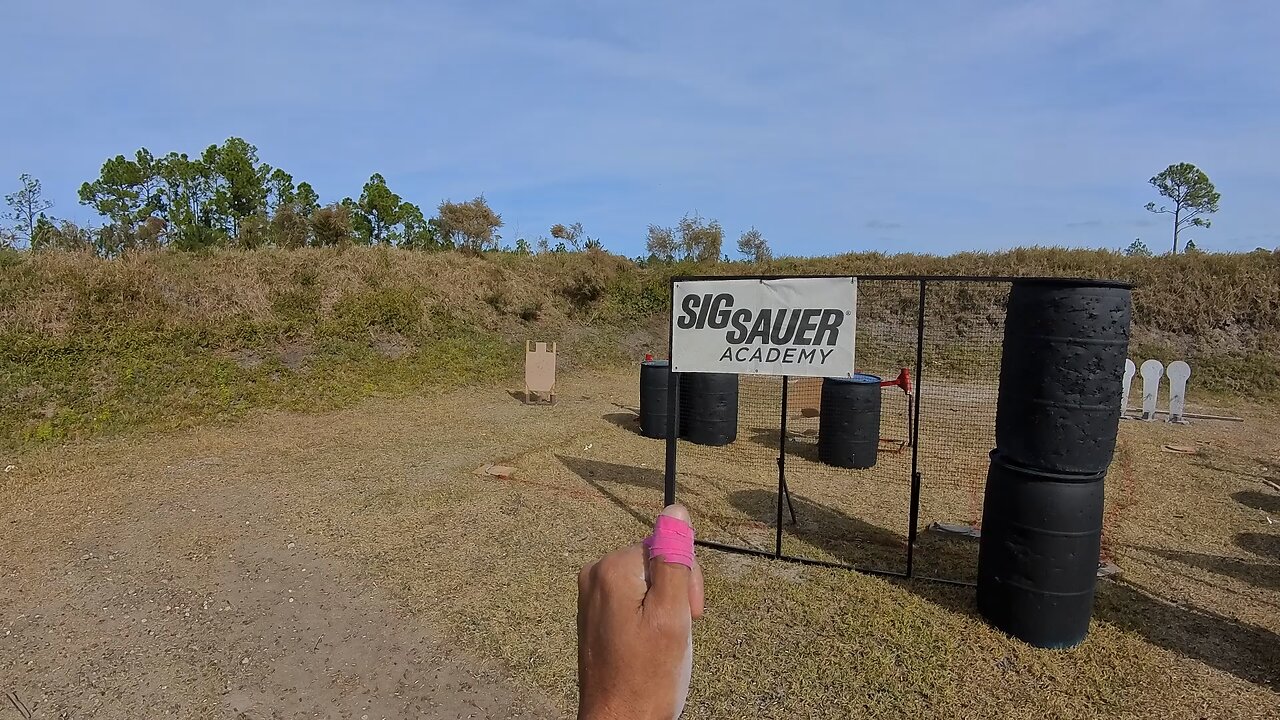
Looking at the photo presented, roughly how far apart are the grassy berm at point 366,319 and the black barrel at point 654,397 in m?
5.66

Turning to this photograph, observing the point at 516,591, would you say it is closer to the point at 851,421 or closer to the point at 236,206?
the point at 851,421

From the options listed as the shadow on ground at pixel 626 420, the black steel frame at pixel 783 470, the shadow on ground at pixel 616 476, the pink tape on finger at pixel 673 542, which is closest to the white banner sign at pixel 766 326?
the black steel frame at pixel 783 470

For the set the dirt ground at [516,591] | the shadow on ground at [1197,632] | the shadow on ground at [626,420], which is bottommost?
the dirt ground at [516,591]

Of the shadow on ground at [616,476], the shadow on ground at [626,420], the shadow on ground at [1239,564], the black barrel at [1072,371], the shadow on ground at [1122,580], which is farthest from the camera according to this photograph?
the shadow on ground at [626,420]

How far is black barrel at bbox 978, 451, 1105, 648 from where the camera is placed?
3.74 meters

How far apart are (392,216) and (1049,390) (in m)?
33.5

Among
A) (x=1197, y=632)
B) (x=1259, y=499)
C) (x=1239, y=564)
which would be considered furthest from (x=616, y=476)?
(x=1259, y=499)

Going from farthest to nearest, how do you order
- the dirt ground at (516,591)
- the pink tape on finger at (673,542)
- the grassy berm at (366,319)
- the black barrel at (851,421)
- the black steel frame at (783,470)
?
the grassy berm at (366,319)
the black barrel at (851,421)
the black steel frame at (783,470)
the dirt ground at (516,591)
the pink tape on finger at (673,542)

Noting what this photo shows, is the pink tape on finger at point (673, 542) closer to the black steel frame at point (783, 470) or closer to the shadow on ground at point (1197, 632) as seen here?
the black steel frame at point (783, 470)

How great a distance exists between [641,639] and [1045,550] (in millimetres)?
3470

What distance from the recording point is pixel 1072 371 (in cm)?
366

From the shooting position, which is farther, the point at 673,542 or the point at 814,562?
the point at 814,562

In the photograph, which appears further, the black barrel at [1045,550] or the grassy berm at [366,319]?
the grassy berm at [366,319]

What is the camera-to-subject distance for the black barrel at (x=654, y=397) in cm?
967
